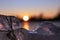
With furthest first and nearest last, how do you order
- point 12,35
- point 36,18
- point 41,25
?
point 36,18, point 41,25, point 12,35

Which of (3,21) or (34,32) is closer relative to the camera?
(3,21)

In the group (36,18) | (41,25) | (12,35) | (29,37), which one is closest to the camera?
(12,35)

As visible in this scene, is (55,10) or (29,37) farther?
(55,10)

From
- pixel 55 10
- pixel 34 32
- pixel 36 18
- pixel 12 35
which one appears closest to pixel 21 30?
pixel 12 35

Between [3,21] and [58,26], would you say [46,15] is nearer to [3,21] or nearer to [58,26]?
[58,26]

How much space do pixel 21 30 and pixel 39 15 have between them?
154 centimetres

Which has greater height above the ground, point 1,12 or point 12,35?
point 1,12

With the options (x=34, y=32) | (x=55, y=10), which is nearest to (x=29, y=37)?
(x=34, y=32)

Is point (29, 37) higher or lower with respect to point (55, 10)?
lower

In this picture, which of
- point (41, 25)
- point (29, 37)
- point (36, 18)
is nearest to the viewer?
point (29, 37)

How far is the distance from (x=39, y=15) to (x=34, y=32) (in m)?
1.00

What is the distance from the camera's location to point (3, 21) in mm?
4734

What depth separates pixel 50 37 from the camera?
5.25 meters

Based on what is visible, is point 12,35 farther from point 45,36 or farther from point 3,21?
point 45,36
